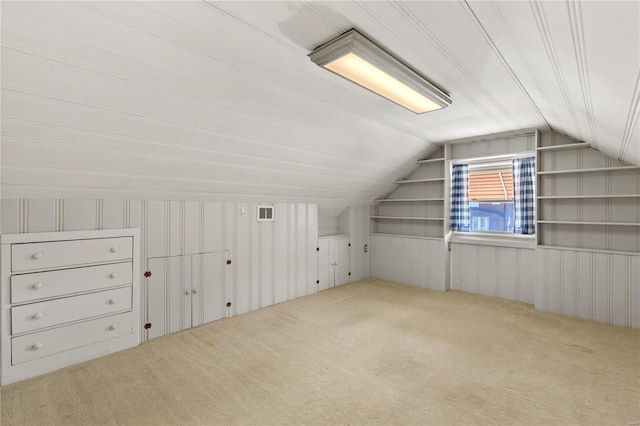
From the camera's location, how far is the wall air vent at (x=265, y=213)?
4141 millimetres

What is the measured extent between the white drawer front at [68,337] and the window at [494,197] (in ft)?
15.5

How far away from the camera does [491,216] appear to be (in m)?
4.86

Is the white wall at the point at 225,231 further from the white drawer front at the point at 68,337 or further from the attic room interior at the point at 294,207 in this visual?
the white drawer front at the point at 68,337

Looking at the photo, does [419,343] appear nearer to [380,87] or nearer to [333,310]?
[333,310]

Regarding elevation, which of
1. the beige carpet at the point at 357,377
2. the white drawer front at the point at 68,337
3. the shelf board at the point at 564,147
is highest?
the shelf board at the point at 564,147

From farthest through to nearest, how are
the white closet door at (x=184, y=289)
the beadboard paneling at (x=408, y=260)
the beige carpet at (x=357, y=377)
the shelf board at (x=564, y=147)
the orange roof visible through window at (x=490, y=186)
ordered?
the beadboard paneling at (x=408, y=260) < the orange roof visible through window at (x=490, y=186) < the shelf board at (x=564, y=147) < the white closet door at (x=184, y=289) < the beige carpet at (x=357, y=377)

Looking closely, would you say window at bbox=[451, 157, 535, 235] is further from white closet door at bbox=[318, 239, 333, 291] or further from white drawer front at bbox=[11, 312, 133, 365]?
white drawer front at bbox=[11, 312, 133, 365]

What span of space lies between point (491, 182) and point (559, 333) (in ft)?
7.76

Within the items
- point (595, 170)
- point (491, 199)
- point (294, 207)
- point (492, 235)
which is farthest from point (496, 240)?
point (294, 207)

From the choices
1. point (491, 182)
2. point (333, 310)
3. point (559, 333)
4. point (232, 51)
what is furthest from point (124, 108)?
point (491, 182)

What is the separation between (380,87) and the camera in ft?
7.40

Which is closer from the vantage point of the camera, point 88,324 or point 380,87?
point 380,87

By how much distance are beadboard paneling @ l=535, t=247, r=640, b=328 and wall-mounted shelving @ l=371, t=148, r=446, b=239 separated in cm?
157

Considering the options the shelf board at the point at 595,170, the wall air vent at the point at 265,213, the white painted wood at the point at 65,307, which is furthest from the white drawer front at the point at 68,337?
the shelf board at the point at 595,170
